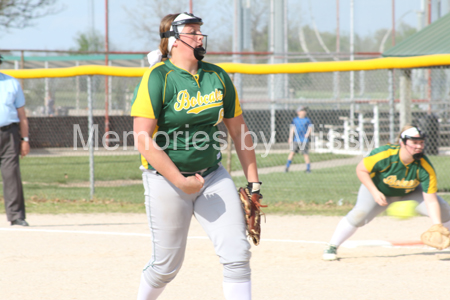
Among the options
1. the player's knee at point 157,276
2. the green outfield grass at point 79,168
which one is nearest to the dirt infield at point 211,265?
the player's knee at point 157,276

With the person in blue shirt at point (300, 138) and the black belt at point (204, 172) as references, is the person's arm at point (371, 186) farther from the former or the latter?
the person in blue shirt at point (300, 138)

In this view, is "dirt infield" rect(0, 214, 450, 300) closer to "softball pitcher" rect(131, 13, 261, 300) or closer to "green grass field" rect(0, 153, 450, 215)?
"softball pitcher" rect(131, 13, 261, 300)

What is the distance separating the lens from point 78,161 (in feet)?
50.1

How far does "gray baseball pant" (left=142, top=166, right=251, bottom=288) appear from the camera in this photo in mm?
3098

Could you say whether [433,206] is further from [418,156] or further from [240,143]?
[240,143]

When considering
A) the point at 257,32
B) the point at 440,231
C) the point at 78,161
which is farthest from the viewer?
the point at 257,32

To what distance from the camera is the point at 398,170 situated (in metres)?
5.05

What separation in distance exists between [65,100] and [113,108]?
172 cm

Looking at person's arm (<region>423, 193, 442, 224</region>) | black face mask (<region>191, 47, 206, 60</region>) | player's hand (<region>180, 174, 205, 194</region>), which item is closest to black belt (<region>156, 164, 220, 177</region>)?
player's hand (<region>180, 174, 205, 194</region>)

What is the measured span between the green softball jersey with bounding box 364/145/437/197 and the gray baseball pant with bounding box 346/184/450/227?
0.21 meters

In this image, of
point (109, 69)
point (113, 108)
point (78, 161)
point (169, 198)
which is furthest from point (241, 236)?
point (113, 108)

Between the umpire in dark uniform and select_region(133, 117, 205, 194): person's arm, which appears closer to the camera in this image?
select_region(133, 117, 205, 194): person's arm

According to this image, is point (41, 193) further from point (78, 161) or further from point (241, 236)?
point (241, 236)

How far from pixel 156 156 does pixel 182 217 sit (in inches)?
16.9
